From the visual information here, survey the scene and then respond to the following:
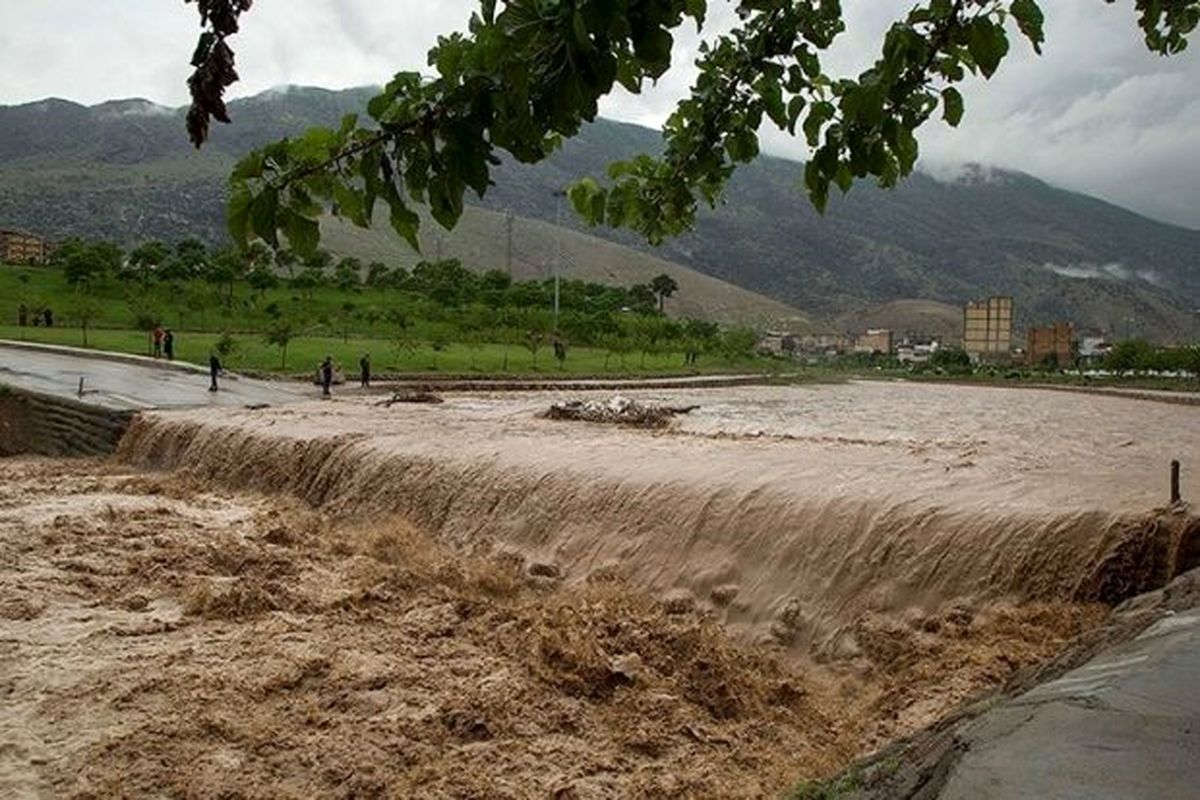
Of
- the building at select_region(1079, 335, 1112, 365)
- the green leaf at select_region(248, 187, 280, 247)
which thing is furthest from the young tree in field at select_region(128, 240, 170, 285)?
the building at select_region(1079, 335, 1112, 365)

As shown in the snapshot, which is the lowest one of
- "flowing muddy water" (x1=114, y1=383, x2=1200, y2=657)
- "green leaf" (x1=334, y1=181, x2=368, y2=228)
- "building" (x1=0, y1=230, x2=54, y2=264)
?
"flowing muddy water" (x1=114, y1=383, x2=1200, y2=657)

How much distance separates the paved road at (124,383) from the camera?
67.1 feet

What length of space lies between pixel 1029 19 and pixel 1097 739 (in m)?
1.84

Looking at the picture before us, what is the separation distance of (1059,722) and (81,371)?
1045 inches

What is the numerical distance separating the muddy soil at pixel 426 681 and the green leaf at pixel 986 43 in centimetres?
472

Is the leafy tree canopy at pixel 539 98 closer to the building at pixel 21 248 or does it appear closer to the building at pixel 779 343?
the building at pixel 21 248

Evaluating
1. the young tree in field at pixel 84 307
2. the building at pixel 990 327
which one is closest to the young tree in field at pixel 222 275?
the young tree in field at pixel 84 307

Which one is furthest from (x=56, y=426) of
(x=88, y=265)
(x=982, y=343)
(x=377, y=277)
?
(x=982, y=343)

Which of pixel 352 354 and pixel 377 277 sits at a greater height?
pixel 377 277

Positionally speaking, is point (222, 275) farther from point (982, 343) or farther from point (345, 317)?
point (982, 343)

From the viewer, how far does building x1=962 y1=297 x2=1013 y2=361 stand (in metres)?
106

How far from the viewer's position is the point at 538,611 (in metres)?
9.00

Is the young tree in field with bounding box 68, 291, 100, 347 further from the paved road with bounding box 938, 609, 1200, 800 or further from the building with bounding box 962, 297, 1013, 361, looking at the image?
the building with bounding box 962, 297, 1013, 361

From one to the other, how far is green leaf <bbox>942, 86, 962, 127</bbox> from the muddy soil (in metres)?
4.49
